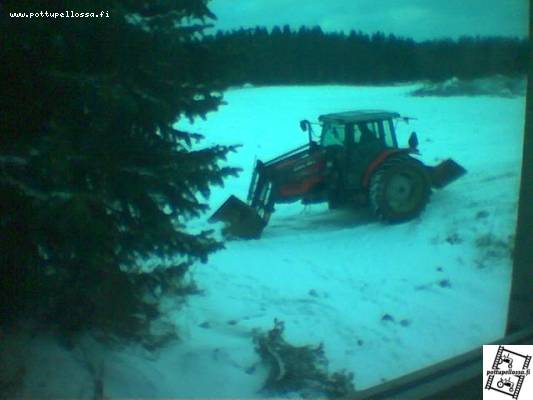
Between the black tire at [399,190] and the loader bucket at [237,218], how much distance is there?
33.8 inches

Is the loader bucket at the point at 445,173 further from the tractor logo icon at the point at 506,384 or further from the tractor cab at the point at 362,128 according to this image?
the tractor logo icon at the point at 506,384

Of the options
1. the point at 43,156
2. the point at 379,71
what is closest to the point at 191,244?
the point at 43,156

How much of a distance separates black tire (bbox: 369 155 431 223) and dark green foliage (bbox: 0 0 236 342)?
1.09 meters

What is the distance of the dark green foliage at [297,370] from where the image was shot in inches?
167

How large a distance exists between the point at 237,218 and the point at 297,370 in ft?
3.17

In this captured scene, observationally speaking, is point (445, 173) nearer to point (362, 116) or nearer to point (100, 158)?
point (362, 116)

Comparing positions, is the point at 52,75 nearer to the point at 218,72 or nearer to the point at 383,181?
the point at 218,72

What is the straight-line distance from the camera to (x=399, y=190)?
5.19 meters

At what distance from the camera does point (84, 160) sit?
4.00 m

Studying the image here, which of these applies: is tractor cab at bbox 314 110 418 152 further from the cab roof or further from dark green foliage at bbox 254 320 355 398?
dark green foliage at bbox 254 320 355 398

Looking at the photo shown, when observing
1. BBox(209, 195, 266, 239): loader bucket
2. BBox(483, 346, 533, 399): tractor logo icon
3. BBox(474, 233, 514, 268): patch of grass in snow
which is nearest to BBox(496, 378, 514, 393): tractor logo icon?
BBox(483, 346, 533, 399): tractor logo icon

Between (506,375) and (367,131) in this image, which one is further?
(367,131)

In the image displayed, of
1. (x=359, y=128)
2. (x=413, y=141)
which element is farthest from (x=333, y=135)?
(x=413, y=141)

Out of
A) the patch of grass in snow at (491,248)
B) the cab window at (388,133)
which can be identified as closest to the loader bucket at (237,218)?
the cab window at (388,133)
